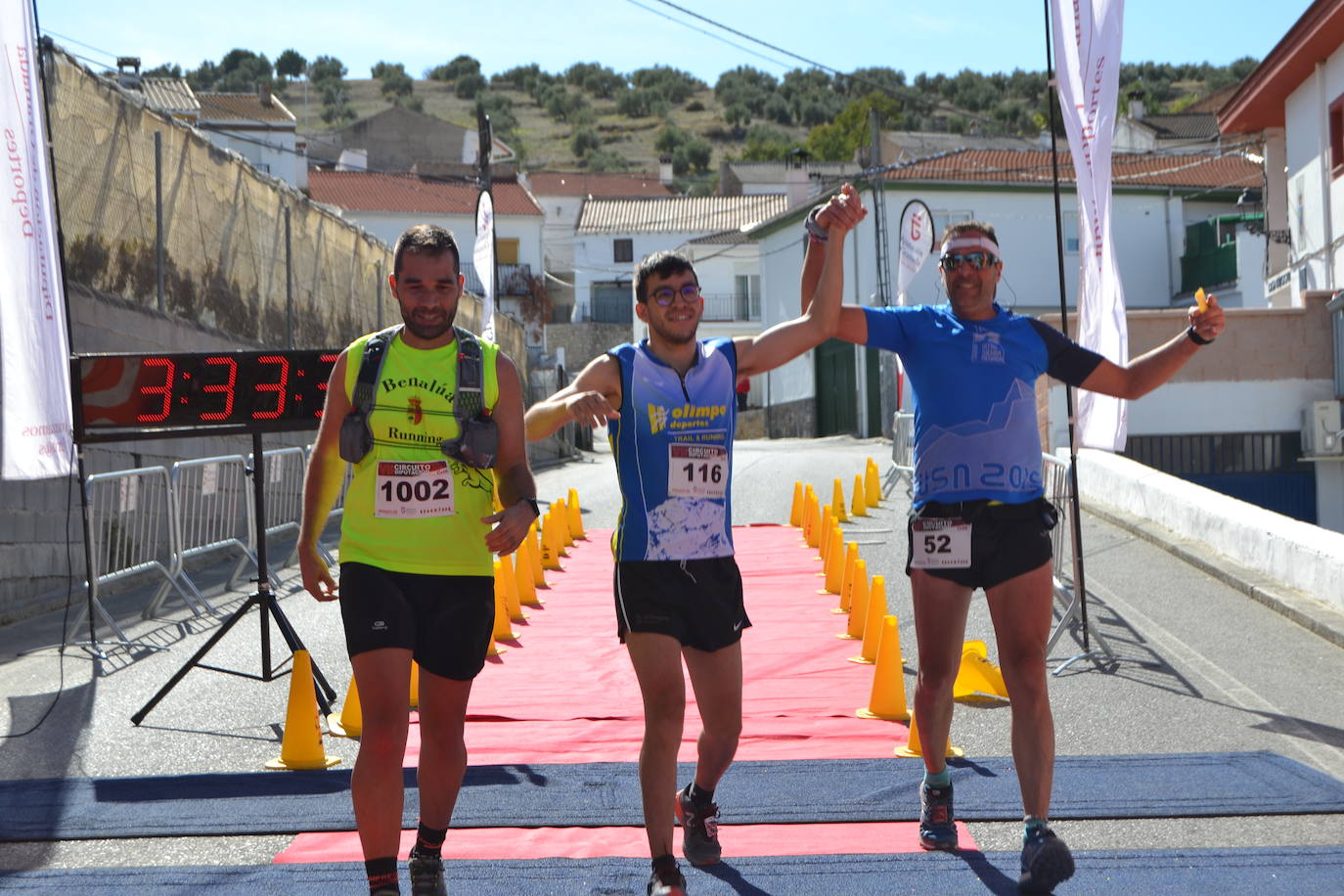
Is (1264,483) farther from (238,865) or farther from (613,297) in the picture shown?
(613,297)

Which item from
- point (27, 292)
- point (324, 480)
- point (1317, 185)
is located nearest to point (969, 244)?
point (324, 480)

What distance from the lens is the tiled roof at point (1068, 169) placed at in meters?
42.2

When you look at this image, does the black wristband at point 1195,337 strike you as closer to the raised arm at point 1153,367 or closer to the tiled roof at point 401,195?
the raised arm at point 1153,367

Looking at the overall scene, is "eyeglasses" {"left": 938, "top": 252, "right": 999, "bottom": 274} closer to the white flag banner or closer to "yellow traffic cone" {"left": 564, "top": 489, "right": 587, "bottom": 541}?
"yellow traffic cone" {"left": 564, "top": 489, "right": 587, "bottom": 541}

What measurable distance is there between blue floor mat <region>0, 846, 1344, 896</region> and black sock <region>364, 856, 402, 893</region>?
0.58 meters

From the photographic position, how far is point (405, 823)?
5645 mm

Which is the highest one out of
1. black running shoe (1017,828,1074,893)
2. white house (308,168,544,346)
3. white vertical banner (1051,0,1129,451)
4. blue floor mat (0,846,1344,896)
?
white house (308,168,544,346)

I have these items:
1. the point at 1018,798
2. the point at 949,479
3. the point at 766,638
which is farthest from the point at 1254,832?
the point at 766,638

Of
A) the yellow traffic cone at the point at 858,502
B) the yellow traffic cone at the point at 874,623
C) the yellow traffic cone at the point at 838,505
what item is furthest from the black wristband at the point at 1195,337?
the yellow traffic cone at the point at 858,502

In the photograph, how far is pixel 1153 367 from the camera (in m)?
5.41

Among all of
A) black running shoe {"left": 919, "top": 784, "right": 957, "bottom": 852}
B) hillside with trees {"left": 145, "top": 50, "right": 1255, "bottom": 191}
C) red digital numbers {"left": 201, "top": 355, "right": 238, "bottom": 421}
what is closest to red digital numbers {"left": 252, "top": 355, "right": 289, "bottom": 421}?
red digital numbers {"left": 201, "top": 355, "right": 238, "bottom": 421}

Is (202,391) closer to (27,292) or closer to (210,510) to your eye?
(27,292)

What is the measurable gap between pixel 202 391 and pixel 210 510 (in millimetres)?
5592

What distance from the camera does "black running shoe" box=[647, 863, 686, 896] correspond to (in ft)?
14.6
